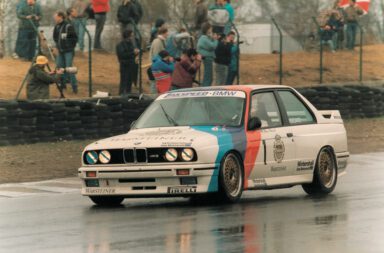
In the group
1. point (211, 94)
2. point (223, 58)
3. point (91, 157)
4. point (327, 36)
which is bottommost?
point (327, 36)

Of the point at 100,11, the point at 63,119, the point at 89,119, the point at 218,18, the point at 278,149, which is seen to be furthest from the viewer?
the point at 218,18

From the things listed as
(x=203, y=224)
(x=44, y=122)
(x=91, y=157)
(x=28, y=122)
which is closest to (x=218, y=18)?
(x=44, y=122)

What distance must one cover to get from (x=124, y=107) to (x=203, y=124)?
11.7 m

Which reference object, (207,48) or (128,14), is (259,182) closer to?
(207,48)

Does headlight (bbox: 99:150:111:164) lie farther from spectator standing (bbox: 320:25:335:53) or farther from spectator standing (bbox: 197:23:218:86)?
spectator standing (bbox: 320:25:335:53)

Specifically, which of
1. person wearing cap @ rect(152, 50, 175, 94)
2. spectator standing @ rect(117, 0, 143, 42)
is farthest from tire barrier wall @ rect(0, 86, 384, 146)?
spectator standing @ rect(117, 0, 143, 42)

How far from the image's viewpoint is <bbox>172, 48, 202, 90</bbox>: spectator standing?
26.6 m

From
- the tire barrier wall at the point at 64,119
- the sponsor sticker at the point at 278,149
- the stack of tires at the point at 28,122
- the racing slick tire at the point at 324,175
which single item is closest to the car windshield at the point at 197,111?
the sponsor sticker at the point at 278,149

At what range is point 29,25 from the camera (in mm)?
27094

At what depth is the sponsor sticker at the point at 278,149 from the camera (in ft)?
48.5

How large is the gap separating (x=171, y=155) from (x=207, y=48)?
1488 cm

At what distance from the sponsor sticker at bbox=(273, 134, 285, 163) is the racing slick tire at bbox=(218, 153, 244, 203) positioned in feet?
2.43

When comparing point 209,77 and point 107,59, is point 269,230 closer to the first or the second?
point 209,77

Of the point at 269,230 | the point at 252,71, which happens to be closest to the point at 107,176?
the point at 269,230
